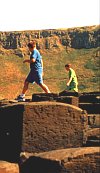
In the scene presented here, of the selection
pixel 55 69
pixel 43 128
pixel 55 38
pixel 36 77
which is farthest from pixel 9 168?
pixel 55 38

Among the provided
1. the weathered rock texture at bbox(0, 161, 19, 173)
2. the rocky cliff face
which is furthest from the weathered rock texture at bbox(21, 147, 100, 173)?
the rocky cliff face

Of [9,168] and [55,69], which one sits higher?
[9,168]

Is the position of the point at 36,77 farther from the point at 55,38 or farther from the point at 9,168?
the point at 55,38

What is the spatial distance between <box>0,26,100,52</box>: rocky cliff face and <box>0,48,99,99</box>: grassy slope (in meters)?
2.22

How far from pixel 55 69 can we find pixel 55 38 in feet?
39.5

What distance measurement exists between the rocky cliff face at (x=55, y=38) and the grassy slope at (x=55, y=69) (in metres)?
2.22

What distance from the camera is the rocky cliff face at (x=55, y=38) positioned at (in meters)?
122

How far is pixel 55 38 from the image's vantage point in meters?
125

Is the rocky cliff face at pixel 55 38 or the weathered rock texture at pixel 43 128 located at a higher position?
the weathered rock texture at pixel 43 128

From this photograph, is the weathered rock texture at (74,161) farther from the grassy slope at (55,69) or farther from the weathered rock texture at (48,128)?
the grassy slope at (55,69)

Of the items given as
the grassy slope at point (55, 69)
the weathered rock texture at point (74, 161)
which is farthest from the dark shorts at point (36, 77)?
the grassy slope at point (55, 69)

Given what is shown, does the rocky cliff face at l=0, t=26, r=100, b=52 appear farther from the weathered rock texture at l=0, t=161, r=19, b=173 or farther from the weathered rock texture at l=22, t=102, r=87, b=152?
the weathered rock texture at l=0, t=161, r=19, b=173

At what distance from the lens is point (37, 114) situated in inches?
216

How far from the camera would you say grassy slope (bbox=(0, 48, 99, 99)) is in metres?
109
